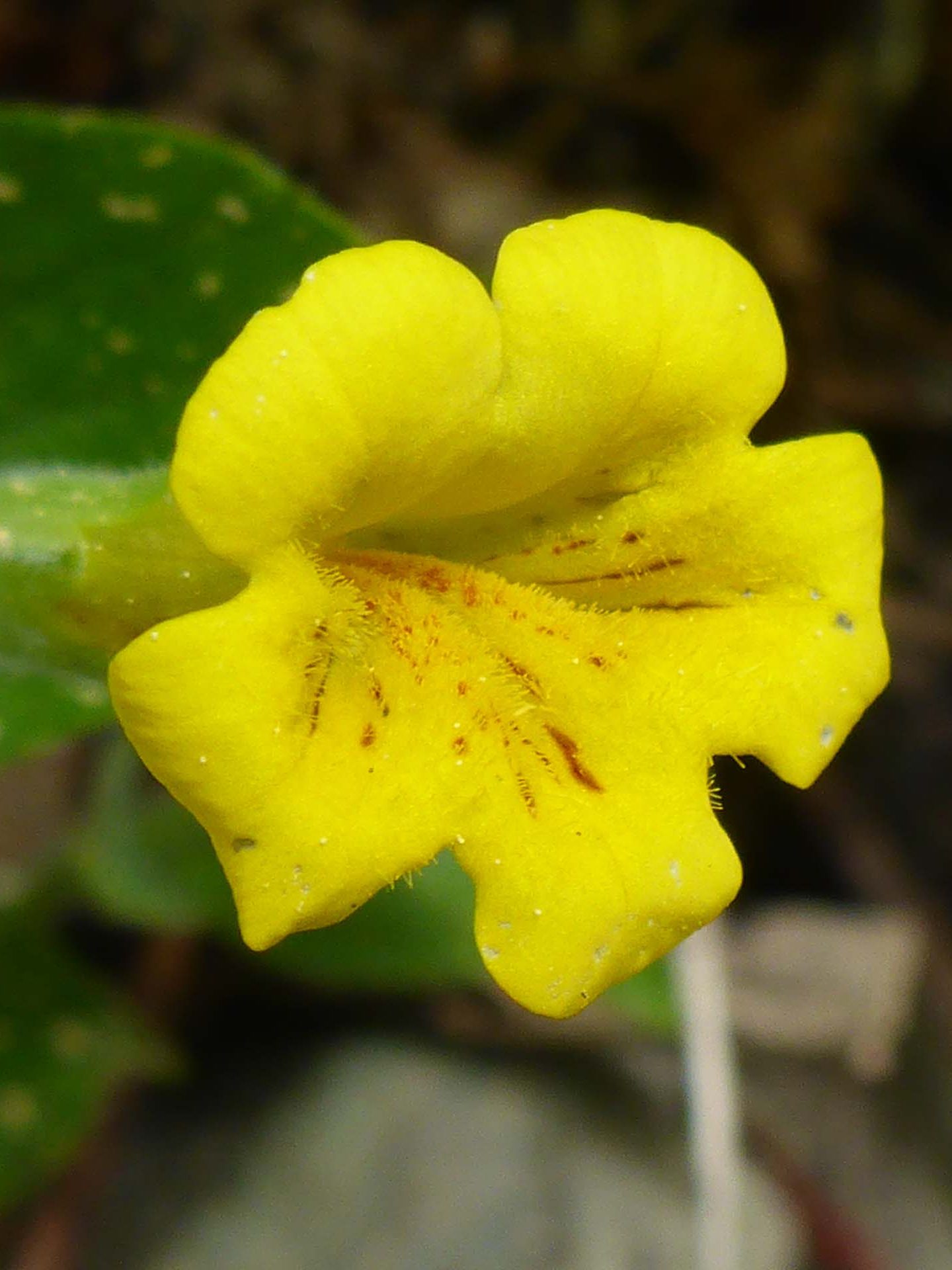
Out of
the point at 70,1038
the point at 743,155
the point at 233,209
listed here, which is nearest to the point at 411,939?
the point at 70,1038

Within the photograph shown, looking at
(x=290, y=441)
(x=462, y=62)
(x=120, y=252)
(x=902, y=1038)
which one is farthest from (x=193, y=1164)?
(x=462, y=62)

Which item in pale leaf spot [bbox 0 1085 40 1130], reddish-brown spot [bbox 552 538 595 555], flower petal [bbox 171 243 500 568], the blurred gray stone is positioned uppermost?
flower petal [bbox 171 243 500 568]

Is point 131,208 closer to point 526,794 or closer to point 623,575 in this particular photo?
point 623,575

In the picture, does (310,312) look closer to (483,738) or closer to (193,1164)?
(483,738)

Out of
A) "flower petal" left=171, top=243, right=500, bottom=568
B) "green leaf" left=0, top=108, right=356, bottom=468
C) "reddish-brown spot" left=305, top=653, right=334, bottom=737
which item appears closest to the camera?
"flower petal" left=171, top=243, right=500, bottom=568

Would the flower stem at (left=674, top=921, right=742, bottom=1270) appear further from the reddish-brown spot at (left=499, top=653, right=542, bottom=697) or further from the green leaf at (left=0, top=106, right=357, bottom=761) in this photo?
the reddish-brown spot at (left=499, top=653, right=542, bottom=697)

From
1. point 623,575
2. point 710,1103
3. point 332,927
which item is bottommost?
point 710,1103

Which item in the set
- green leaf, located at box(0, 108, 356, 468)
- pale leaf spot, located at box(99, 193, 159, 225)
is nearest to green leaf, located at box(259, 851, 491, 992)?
green leaf, located at box(0, 108, 356, 468)
